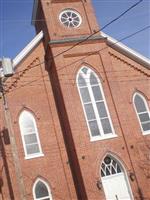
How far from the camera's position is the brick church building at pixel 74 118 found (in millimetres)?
16953

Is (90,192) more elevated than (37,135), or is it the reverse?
(37,135)

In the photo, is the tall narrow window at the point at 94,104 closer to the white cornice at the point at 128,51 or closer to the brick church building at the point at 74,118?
the brick church building at the point at 74,118

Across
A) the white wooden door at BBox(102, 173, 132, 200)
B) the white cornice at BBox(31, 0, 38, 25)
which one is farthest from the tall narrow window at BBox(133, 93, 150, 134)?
the white cornice at BBox(31, 0, 38, 25)

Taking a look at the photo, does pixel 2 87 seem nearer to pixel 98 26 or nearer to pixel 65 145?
pixel 65 145

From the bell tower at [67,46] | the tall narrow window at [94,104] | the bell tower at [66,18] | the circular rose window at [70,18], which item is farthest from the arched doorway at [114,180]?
the circular rose window at [70,18]

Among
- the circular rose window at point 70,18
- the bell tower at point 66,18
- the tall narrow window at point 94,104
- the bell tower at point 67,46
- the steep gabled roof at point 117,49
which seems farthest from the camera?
the circular rose window at point 70,18

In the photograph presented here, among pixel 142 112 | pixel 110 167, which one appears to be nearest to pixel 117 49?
pixel 142 112

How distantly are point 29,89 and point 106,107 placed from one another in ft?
13.9

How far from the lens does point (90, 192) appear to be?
16328 mm

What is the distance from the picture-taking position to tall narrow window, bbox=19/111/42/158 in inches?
691

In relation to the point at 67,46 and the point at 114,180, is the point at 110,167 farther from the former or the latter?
the point at 67,46

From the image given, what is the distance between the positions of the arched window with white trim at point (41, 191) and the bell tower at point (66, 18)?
781 centimetres

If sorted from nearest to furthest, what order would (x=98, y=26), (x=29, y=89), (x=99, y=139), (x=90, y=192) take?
1. (x=90, y=192)
2. (x=99, y=139)
3. (x=29, y=89)
4. (x=98, y=26)

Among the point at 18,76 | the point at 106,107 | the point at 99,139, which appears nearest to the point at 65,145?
the point at 99,139
